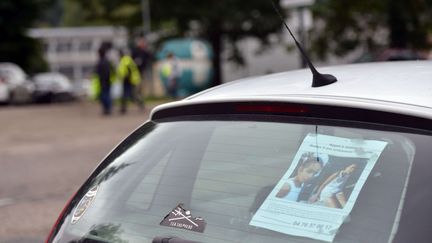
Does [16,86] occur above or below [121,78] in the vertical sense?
below

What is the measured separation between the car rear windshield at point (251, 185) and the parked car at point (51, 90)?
32564 mm

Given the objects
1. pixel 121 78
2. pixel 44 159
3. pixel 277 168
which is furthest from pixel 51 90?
pixel 277 168

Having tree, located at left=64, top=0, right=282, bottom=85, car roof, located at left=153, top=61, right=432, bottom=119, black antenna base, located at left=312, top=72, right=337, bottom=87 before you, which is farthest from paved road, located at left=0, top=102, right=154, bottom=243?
tree, located at left=64, top=0, right=282, bottom=85

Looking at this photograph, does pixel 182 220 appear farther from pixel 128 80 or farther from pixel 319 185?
pixel 128 80

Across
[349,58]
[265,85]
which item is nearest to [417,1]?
[349,58]

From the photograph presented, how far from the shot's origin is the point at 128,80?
19828mm

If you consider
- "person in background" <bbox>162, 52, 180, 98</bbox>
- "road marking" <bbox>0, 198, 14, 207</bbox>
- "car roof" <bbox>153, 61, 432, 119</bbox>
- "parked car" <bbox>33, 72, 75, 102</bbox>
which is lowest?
"parked car" <bbox>33, 72, 75, 102</bbox>

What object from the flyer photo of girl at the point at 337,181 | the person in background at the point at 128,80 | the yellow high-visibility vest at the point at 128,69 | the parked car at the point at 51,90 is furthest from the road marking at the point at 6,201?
the parked car at the point at 51,90

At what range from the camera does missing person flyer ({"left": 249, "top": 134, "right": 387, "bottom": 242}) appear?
249 centimetres

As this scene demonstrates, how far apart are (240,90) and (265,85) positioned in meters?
0.11

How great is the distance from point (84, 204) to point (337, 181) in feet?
3.43

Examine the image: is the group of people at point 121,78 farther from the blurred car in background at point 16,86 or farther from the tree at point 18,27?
the tree at point 18,27

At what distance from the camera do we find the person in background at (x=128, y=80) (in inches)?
778

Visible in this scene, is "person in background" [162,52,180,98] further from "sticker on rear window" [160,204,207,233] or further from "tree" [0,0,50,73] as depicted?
"sticker on rear window" [160,204,207,233]
